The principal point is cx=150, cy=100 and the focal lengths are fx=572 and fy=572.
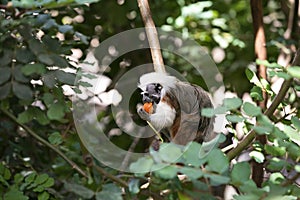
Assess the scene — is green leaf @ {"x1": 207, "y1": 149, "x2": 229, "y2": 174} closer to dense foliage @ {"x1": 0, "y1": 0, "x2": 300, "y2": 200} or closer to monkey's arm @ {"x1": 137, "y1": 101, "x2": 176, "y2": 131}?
dense foliage @ {"x1": 0, "y1": 0, "x2": 300, "y2": 200}

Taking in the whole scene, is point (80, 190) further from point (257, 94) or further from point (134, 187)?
point (257, 94)

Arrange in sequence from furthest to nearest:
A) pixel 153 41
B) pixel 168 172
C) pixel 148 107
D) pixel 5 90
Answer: pixel 153 41
pixel 148 107
pixel 5 90
pixel 168 172

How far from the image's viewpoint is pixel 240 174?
60cm

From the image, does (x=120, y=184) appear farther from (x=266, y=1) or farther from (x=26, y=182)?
(x=266, y=1)

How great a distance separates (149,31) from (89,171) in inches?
12.5

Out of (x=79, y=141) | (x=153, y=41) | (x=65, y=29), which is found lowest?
(x=79, y=141)

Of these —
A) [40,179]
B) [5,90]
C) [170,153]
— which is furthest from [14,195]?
[170,153]

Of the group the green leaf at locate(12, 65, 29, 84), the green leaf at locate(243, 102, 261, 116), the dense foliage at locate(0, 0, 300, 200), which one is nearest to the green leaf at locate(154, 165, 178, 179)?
the dense foliage at locate(0, 0, 300, 200)

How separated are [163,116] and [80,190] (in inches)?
7.6

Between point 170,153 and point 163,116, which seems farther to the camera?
point 163,116

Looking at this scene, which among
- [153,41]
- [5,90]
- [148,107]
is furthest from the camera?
[153,41]

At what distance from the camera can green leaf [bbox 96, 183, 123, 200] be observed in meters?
0.66

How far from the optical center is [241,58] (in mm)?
1564

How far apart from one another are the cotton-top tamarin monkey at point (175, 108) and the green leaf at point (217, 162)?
0.70ft
